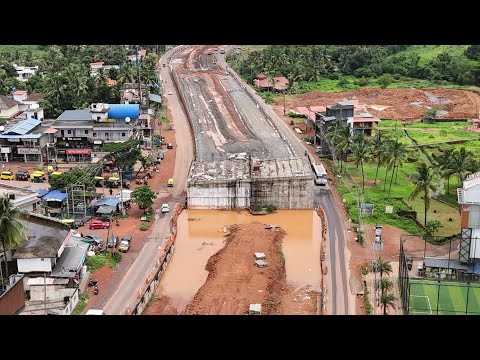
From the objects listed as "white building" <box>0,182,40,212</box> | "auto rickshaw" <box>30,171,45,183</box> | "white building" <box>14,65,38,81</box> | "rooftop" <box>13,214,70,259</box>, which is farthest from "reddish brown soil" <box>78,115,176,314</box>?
Result: "white building" <box>14,65,38,81</box>

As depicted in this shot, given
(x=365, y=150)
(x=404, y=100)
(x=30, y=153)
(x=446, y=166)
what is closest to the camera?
(x=446, y=166)

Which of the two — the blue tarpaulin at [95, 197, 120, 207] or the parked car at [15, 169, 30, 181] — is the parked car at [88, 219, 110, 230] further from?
the parked car at [15, 169, 30, 181]

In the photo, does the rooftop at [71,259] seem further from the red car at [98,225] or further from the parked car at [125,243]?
the red car at [98,225]

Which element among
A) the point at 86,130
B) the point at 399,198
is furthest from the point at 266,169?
the point at 86,130

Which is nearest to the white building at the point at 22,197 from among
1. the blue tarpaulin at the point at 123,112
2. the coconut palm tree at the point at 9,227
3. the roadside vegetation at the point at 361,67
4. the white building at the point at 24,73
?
the coconut palm tree at the point at 9,227

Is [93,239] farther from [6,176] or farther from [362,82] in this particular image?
[362,82]

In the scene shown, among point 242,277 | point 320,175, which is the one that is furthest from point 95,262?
point 320,175
